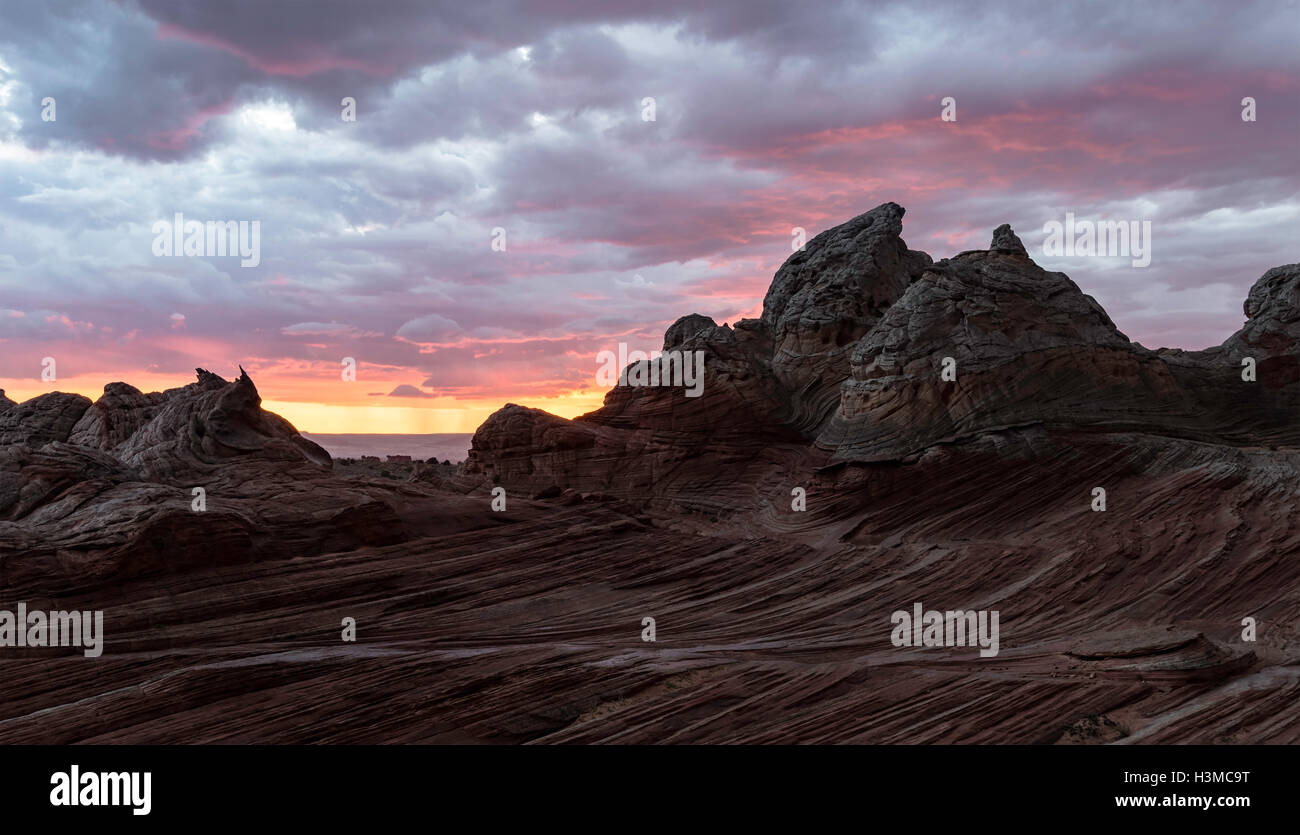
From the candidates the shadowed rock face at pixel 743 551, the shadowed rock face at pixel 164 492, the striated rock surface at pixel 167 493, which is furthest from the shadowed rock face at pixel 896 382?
the shadowed rock face at pixel 164 492

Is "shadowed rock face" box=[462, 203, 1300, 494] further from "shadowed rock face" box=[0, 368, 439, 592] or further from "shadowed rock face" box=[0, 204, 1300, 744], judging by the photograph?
"shadowed rock face" box=[0, 368, 439, 592]

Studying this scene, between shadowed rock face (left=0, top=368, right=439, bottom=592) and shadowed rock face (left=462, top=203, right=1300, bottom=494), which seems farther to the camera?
shadowed rock face (left=462, top=203, right=1300, bottom=494)

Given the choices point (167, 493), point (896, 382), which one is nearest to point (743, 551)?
point (896, 382)

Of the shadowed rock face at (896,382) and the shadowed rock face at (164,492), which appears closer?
the shadowed rock face at (164,492)

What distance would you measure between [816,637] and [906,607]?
2.84 metres

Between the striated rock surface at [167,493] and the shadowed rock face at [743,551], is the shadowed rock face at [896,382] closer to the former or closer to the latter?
the shadowed rock face at [743,551]

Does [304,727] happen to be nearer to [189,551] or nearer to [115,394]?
[189,551]

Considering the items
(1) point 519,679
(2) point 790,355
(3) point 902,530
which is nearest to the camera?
(1) point 519,679

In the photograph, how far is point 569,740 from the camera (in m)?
13.6

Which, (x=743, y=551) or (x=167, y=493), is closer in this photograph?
(x=167, y=493)

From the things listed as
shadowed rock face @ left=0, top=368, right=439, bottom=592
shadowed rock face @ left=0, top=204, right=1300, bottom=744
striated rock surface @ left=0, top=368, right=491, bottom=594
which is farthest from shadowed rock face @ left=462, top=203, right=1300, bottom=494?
shadowed rock face @ left=0, top=368, right=439, bottom=592

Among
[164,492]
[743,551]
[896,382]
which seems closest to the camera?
[164,492]

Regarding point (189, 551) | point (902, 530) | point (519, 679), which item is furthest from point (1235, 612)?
point (189, 551)

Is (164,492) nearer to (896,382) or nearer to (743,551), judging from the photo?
(743,551)
